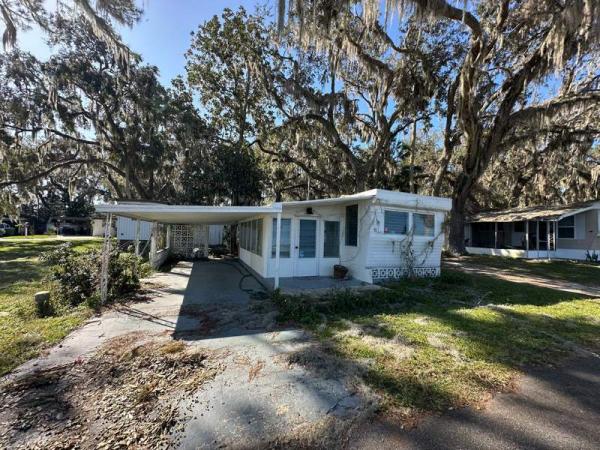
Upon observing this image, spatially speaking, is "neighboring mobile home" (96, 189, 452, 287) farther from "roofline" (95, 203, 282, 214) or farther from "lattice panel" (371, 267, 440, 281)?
"roofline" (95, 203, 282, 214)

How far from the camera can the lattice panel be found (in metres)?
9.30

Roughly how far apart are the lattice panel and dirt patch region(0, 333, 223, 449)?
244 inches

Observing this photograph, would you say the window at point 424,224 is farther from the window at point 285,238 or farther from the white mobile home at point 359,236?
the window at point 285,238

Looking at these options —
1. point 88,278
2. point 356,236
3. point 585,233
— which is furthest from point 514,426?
point 585,233

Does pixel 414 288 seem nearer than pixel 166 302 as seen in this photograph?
No

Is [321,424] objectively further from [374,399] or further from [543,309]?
[543,309]

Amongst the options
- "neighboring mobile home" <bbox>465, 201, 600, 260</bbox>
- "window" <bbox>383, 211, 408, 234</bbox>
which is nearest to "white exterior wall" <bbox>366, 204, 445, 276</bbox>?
"window" <bbox>383, 211, 408, 234</bbox>

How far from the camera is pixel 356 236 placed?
962 cm

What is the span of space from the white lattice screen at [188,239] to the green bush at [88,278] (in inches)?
331

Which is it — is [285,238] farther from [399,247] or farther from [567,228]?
[567,228]

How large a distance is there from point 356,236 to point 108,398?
25.0ft

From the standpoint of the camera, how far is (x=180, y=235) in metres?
17.0

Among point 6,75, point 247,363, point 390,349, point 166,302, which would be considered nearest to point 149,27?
point 166,302

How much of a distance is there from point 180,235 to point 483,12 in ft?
57.3
